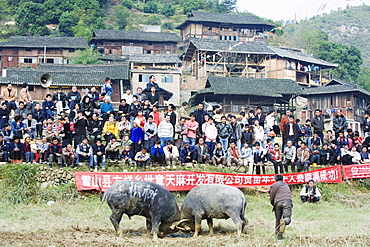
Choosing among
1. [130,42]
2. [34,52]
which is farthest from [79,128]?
[130,42]

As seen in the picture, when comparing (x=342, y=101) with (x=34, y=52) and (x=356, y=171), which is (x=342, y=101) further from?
(x=34, y=52)

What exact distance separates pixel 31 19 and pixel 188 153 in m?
55.4

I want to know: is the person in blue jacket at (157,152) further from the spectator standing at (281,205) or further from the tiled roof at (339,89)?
the tiled roof at (339,89)

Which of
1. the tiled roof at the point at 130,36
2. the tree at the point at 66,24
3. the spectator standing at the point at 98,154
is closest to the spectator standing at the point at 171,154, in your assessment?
the spectator standing at the point at 98,154

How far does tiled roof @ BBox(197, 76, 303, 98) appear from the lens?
144 feet

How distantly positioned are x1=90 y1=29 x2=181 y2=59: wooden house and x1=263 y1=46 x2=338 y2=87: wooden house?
15357mm

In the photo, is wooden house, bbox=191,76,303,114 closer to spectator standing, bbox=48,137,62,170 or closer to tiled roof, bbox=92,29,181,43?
tiled roof, bbox=92,29,181,43

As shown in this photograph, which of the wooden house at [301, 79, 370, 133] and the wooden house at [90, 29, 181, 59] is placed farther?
the wooden house at [90, 29, 181, 59]

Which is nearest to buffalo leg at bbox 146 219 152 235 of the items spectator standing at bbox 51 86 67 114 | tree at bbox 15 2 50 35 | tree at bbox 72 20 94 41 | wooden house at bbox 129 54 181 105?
spectator standing at bbox 51 86 67 114

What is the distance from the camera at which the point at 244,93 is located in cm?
4403

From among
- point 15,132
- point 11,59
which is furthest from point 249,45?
point 15,132

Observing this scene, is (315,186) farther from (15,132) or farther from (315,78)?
(315,78)

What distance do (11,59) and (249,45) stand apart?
97.5ft

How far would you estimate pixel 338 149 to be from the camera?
66.9 ft
